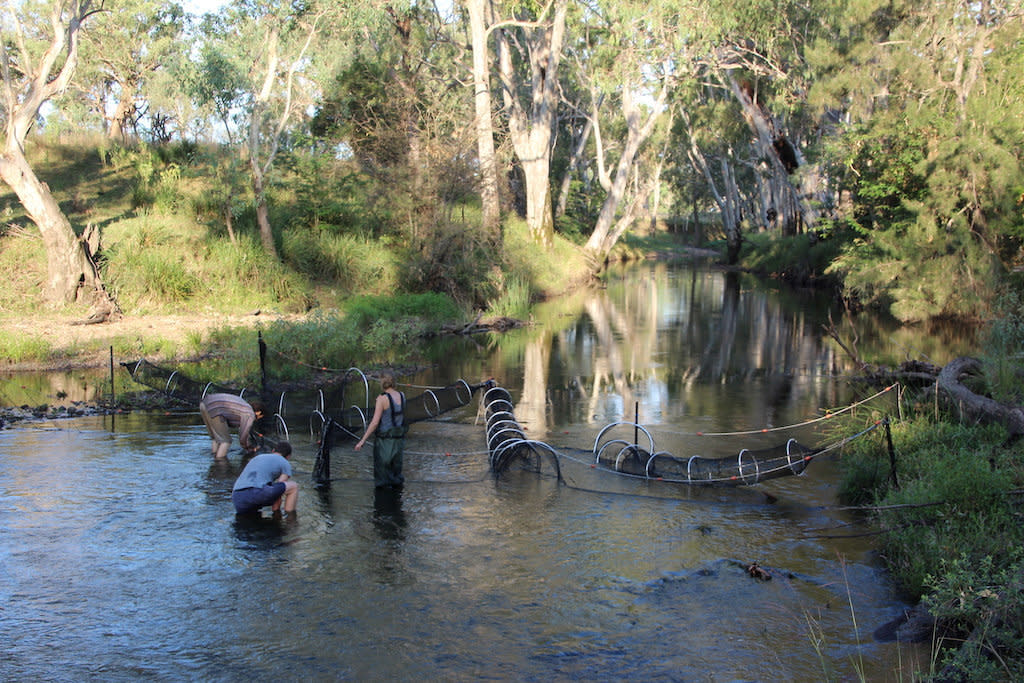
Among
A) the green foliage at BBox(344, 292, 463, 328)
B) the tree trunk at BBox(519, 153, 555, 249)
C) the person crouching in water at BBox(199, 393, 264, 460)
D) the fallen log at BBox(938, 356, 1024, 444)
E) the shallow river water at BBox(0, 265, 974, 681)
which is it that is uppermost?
the tree trunk at BBox(519, 153, 555, 249)

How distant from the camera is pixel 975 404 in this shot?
1164 cm

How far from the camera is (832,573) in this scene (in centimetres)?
869

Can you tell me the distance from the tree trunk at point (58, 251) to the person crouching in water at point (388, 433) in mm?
13997

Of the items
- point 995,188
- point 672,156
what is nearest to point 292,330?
point 995,188

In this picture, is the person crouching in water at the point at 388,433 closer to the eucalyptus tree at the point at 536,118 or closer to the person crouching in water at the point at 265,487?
the person crouching in water at the point at 265,487

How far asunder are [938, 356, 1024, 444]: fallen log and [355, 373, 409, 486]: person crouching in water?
7149 millimetres

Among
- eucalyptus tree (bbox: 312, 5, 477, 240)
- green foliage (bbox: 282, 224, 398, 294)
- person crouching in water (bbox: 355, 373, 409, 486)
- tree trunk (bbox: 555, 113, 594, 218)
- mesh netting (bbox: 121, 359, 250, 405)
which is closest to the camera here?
person crouching in water (bbox: 355, 373, 409, 486)

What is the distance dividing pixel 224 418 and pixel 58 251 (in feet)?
41.9

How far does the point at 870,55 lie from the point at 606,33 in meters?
10.9

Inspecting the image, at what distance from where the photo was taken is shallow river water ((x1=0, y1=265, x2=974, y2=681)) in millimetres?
6957

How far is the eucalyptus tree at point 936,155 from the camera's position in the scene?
81.4 ft

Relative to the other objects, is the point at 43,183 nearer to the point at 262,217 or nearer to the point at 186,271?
the point at 186,271

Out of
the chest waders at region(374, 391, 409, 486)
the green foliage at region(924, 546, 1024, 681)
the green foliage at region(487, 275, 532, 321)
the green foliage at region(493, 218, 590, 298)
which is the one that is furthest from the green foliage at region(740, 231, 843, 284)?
the green foliage at region(924, 546, 1024, 681)

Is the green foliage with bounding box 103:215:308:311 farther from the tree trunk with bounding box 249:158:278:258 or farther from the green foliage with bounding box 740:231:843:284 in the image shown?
the green foliage with bounding box 740:231:843:284
